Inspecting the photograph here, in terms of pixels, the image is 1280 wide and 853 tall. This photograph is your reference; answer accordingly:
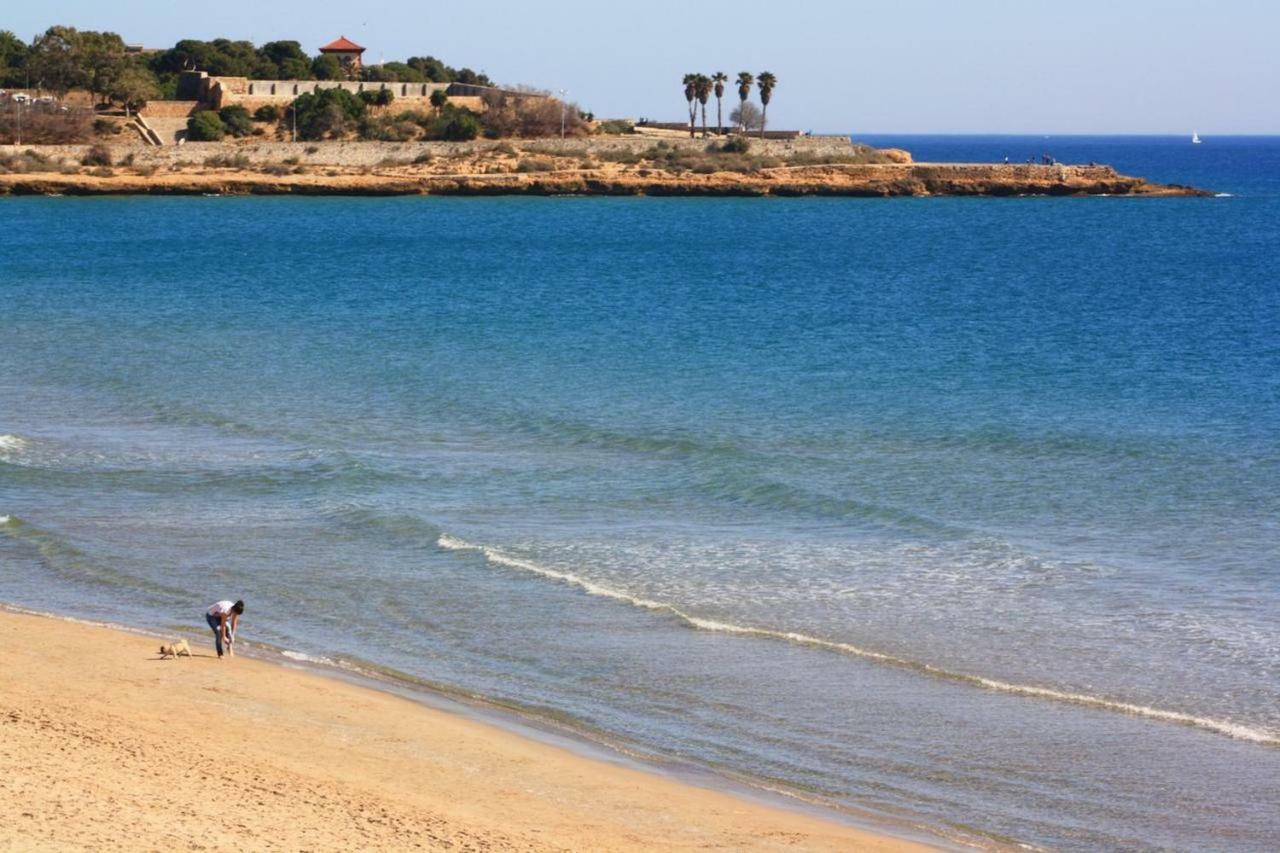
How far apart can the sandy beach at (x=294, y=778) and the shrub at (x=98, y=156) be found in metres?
87.0

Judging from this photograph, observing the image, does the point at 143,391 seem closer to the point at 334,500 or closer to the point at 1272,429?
the point at 334,500

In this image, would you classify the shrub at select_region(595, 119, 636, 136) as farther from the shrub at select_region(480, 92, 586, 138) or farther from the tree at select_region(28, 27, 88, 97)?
the tree at select_region(28, 27, 88, 97)

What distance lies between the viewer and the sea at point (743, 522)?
1445 centimetres

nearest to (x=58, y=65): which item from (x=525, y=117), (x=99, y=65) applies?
(x=99, y=65)

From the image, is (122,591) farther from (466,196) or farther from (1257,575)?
(466,196)

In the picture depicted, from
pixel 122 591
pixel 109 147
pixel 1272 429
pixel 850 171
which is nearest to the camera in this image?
pixel 122 591

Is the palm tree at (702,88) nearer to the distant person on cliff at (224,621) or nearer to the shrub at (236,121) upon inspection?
the shrub at (236,121)

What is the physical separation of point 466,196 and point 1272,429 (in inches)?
3011

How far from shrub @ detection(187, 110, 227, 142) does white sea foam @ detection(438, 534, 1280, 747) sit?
283ft

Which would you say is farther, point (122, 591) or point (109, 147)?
point (109, 147)

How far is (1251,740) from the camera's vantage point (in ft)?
47.0

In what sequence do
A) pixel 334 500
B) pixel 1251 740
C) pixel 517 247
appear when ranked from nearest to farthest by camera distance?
pixel 1251 740 < pixel 334 500 < pixel 517 247

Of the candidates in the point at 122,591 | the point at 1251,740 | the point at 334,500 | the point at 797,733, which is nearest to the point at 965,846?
the point at 797,733

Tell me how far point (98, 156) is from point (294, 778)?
91588 mm
